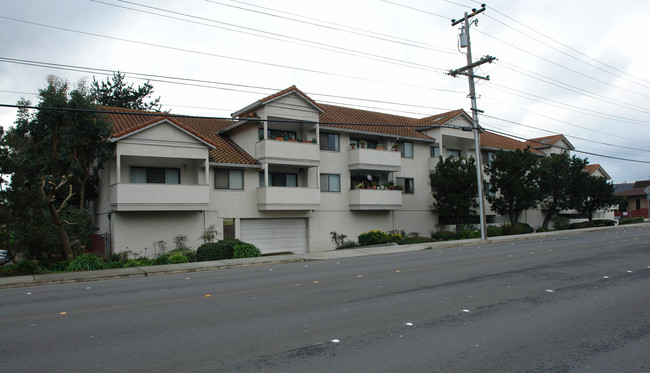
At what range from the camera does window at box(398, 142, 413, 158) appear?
34.2 meters

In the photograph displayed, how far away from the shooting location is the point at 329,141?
1206 inches

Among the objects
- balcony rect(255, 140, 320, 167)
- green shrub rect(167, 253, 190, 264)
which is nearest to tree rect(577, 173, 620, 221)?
balcony rect(255, 140, 320, 167)

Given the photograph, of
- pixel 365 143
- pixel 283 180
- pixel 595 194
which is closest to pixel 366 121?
pixel 365 143

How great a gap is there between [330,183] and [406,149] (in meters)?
7.06

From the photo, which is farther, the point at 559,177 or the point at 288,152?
the point at 559,177

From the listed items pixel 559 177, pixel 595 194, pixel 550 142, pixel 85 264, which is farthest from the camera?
pixel 550 142

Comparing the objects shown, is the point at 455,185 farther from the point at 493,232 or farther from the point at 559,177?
the point at 559,177

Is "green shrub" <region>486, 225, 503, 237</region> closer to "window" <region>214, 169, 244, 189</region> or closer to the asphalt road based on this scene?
"window" <region>214, 169, 244, 189</region>

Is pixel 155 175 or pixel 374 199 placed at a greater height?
pixel 155 175

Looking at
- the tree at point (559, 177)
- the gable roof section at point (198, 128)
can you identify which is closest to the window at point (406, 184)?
the tree at point (559, 177)

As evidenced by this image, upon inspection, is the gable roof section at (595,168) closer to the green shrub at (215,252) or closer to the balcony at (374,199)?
the balcony at (374,199)

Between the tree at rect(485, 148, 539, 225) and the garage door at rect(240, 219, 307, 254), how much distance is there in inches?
592

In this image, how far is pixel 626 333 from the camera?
6.89m

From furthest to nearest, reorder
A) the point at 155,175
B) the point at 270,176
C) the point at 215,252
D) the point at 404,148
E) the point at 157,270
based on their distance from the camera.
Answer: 1. the point at 404,148
2. the point at 270,176
3. the point at 155,175
4. the point at 215,252
5. the point at 157,270
